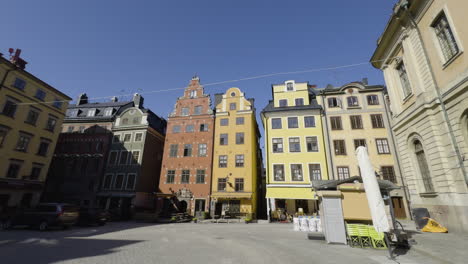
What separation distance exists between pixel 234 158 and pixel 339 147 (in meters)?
12.6

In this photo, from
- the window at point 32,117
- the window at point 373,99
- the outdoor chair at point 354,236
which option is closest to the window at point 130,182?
the window at point 32,117

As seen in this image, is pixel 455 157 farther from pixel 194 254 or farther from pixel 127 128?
pixel 127 128

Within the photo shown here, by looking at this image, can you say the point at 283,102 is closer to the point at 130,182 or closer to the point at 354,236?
the point at 354,236

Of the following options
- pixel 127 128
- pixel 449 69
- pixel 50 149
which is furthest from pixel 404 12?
pixel 50 149

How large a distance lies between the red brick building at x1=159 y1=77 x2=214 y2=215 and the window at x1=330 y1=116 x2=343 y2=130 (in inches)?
609

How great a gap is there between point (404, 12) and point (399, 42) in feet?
6.39

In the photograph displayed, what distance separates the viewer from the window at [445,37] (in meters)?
10.8

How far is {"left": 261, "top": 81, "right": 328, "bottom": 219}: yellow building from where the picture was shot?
22.7 metres

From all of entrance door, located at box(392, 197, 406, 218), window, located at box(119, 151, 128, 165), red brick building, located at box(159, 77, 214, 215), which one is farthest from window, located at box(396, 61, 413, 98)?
window, located at box(119, 151, 128, 165)

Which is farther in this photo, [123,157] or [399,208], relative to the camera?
[123,157]

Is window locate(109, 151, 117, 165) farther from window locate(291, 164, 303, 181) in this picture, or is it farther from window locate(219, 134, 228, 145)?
window locate(291, 164, 303, 181)

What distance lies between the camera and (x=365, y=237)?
9.04 metres

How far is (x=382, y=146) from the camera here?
22250 mm

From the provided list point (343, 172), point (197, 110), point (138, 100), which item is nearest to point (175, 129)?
point (197, 110)
